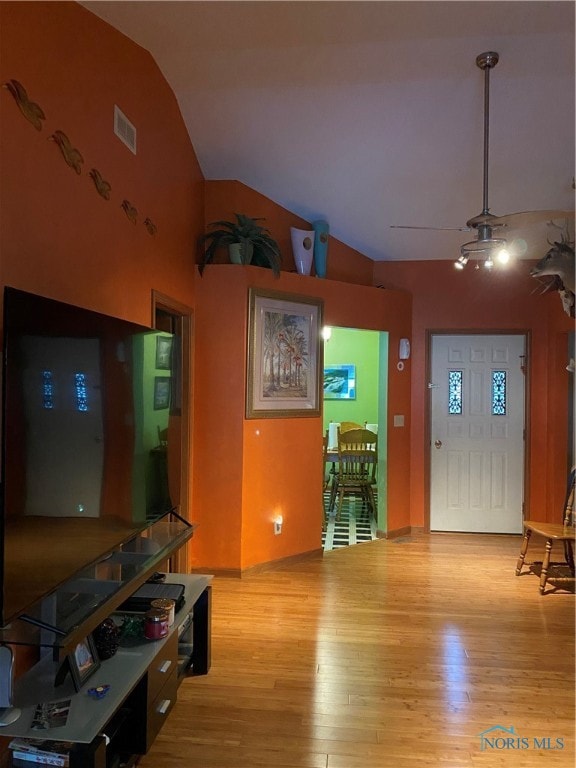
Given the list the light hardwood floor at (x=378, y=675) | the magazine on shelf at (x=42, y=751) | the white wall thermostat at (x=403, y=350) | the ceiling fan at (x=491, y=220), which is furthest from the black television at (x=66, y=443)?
the white wall thermostat at (x=403, y=350)

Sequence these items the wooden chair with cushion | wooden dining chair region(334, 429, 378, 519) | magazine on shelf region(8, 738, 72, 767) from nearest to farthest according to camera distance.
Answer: magazine on shelf region(8, 738, 72, 767) < the wooden chair with cushion < wooden dining chair region(334, 429, 378, 519)

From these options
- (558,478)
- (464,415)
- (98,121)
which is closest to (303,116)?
(98,121)

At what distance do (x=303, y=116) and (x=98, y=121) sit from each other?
1.62 m

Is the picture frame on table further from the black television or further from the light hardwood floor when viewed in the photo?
the black television

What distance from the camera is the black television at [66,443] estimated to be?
148 cm

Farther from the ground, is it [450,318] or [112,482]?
[450,318]

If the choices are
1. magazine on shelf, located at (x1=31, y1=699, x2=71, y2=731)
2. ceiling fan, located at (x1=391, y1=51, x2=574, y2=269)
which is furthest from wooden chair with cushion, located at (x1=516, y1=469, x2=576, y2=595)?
magazine on shelf, located at (x1=31, y1=699, x2=71, y2=731)

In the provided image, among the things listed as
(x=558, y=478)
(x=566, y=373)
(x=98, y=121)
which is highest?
(x=98, y=121)

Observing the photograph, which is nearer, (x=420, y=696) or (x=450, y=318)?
(x=420, y=696)

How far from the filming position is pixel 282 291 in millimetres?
4172

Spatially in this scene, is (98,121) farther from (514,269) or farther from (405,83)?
(514,269)

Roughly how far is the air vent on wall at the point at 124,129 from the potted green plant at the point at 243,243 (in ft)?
3.85

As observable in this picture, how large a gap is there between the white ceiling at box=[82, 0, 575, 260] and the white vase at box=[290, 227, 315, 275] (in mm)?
271

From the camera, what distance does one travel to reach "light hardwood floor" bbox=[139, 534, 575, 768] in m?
2.18
